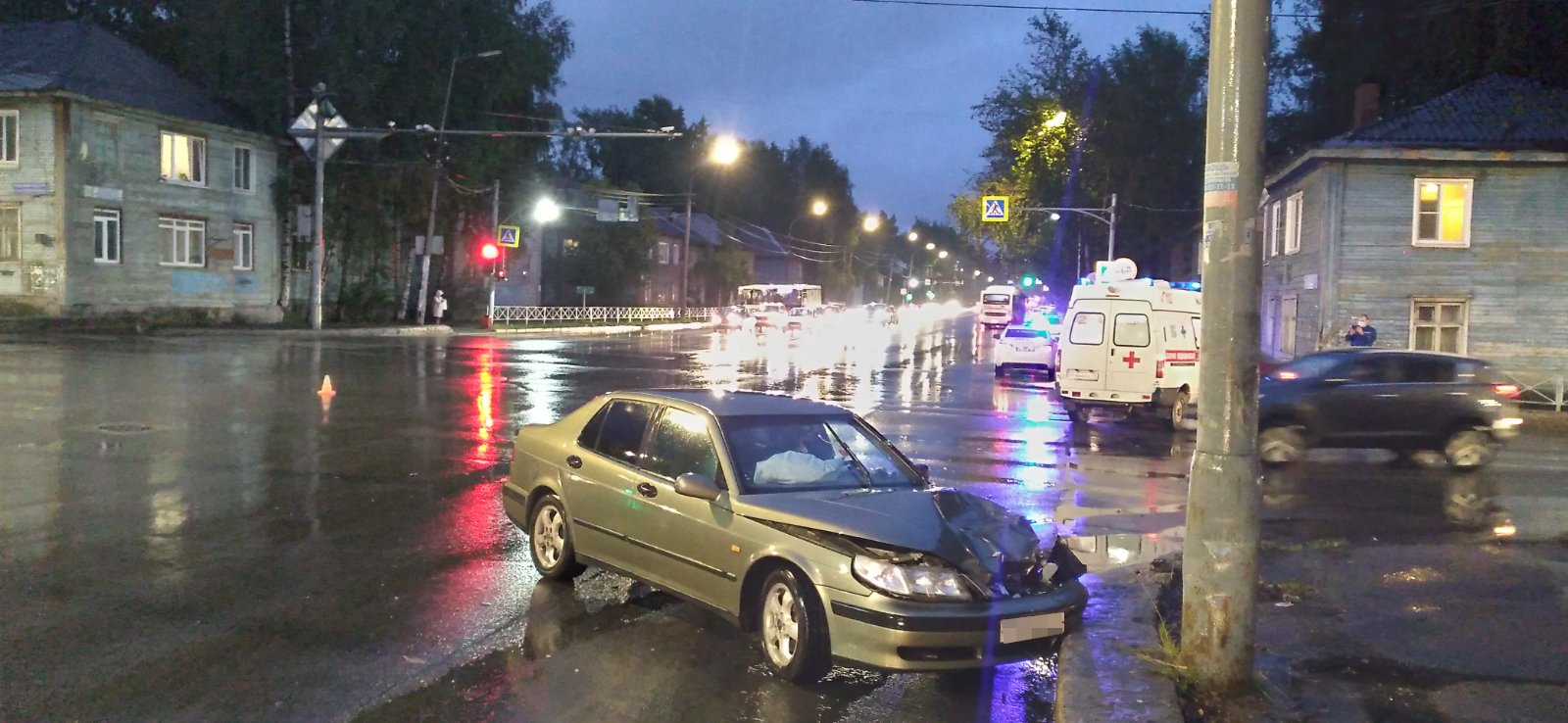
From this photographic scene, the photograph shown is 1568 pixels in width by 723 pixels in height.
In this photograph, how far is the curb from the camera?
17.4ft

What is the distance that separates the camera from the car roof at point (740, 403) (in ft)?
23.6

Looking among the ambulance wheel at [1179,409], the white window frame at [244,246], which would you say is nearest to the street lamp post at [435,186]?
the white window frame at [244,246]

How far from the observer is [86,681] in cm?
577

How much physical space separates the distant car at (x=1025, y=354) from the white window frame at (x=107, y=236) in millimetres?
28138

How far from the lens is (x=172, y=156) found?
4178 centimetres

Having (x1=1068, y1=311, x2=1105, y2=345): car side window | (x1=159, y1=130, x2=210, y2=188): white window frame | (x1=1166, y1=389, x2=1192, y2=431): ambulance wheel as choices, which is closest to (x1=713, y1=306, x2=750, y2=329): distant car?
(x1=159, y1=130, x2=210, y2=188): white window frame

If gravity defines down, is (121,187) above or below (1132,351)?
above

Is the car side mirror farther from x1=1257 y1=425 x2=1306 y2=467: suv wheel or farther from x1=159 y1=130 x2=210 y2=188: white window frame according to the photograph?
x1=159 y1=130 x2=210 y2=188: white window frame

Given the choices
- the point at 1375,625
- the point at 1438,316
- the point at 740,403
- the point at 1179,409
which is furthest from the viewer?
the point at 1438,316

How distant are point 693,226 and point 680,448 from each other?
289 feet

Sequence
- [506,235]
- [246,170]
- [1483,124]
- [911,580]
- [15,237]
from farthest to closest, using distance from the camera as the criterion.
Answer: [506,235] → [246,170] → [15,237] → [1483,124] → [911,580]

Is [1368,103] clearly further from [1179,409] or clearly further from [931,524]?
[931,524]

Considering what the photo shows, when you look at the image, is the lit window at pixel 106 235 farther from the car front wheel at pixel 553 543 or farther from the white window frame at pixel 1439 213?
the white window frame at pixel 1439 213

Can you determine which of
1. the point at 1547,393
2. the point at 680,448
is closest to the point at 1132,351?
the point at 1547,393
